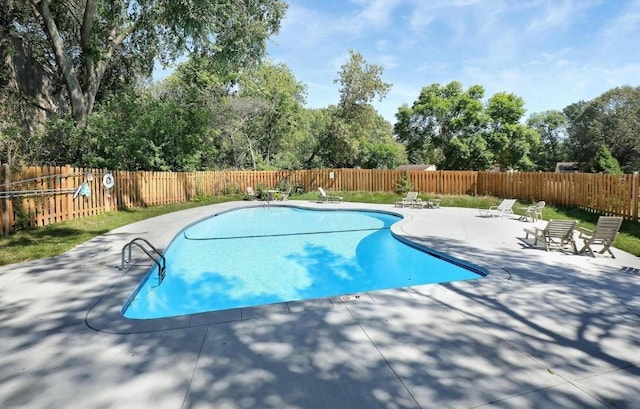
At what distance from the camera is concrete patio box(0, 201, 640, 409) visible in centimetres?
222

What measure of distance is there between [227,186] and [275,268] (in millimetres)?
12893

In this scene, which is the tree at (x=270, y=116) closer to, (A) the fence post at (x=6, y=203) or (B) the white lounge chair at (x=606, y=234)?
(A) the fence post at (x=6, y=203)

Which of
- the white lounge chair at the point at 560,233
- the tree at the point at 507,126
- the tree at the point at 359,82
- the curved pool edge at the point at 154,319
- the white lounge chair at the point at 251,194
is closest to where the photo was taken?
the curved pool edge at the point at 154,319

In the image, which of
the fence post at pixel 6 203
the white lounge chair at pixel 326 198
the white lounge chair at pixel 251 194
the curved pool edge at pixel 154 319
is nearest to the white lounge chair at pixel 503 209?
the white lounge chair at pixel 326 198

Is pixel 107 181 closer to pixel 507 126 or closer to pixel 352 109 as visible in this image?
pixel 352 109

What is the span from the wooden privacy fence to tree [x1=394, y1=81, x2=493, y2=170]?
33.1ft

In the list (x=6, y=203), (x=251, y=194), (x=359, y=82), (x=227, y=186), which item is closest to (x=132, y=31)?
(x=227, y=186)

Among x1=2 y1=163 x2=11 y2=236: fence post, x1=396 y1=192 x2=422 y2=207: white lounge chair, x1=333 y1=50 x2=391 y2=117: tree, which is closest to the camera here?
x1=2 y1=163 x2=11 y2=236: fence post

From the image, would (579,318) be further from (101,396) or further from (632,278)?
(101,396)

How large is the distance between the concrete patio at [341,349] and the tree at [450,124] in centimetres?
2331

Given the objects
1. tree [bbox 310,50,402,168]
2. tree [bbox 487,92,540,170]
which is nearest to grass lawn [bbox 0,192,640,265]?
tree [bbox 310,50,402,168]

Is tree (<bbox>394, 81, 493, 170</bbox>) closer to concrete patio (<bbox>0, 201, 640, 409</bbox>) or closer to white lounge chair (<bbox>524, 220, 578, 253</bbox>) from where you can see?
white lounge chair (<bbox>524, 220, 578, 253</bbox>)

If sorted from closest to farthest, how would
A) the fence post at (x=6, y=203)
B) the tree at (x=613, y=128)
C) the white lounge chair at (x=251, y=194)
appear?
the fence post at (x=6, y=203), the white lounge chair at (x=251, y=194), the tree at (x=613, y=128)

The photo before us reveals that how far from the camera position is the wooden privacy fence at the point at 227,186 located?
7.85 metres
